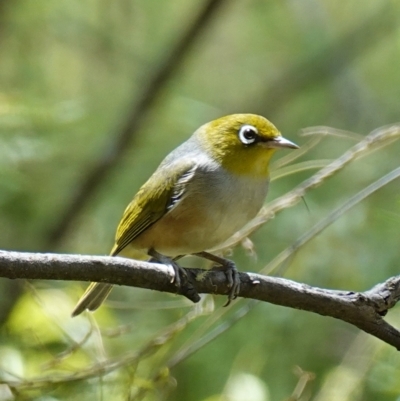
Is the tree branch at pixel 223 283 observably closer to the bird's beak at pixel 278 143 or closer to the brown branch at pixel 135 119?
the bird's beak at pixel 278 143

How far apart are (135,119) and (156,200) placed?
217cm

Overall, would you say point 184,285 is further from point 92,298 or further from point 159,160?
point 159,160

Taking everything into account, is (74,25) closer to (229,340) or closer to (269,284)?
(229,340)

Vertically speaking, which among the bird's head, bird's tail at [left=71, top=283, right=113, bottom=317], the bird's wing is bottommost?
bird's tail at [left=71, top=283, right=113, bottom=317]

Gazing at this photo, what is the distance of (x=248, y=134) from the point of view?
408 centimetres

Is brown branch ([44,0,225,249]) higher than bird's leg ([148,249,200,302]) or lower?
lower

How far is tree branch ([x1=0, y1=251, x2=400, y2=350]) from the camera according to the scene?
259 cm

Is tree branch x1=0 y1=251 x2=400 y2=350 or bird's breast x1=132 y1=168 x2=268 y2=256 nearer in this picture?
tree branch x1=0 y1=251 x2=400 y2=350

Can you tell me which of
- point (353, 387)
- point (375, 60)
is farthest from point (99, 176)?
point (375, 60)

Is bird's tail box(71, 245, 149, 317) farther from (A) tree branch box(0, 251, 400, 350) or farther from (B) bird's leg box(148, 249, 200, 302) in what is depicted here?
(B) bird's leg box(148, 249, 200, 302)

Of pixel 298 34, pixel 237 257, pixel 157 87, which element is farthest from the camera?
pixel 298 34

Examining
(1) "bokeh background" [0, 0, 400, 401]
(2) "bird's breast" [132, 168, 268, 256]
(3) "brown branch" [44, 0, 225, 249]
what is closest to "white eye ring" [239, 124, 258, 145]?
(2) "bird's breast" [132, 168, 268, 256]

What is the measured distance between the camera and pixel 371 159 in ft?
19.5

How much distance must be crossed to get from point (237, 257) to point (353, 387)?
2130 millimetres
